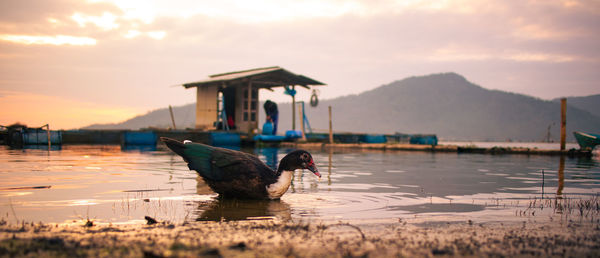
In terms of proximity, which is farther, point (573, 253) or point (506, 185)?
point (506, 185)

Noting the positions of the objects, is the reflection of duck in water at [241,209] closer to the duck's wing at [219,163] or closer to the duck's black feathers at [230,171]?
the duck's black feathers at [230,171]

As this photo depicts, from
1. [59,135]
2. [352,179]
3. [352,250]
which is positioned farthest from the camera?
[59,135]

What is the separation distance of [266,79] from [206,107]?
21.5 feet

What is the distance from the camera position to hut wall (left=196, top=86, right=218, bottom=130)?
44.6m

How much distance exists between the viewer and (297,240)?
16.9ft

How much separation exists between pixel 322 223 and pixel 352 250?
1.77m

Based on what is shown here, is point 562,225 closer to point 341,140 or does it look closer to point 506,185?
point 506,185

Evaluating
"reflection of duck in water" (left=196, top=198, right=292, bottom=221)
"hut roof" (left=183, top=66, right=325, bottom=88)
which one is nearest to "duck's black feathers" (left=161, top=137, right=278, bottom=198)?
"reflection of duck in water" (left=196, top=198, right=292, bottom=221)

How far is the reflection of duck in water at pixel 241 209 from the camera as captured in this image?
7203mm

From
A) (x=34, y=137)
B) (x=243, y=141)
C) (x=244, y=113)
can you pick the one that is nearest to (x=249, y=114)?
(x=244, y=113)

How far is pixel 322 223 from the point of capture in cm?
642

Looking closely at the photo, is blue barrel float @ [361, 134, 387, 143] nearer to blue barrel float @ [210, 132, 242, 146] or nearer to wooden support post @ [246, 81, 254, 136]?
wooden support post @ [246, 81, 254, 136]

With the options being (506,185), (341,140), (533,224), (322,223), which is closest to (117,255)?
(322,223)

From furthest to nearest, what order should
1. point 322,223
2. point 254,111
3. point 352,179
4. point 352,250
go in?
point 254,111 < point 352,179 < point 322,223 < point 352,250
